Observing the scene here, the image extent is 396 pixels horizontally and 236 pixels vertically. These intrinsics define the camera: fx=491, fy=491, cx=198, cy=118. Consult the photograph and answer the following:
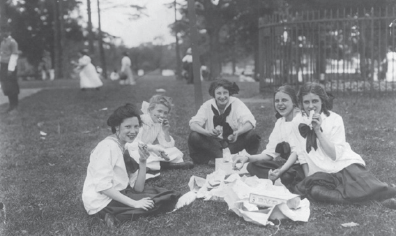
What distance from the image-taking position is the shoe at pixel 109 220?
3.84 metres

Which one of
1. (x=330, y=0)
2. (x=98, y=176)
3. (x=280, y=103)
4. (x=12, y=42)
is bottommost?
(x=98, y=176)

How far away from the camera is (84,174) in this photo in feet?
18.7

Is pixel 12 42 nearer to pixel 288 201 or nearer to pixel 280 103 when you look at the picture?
pixel 280 103

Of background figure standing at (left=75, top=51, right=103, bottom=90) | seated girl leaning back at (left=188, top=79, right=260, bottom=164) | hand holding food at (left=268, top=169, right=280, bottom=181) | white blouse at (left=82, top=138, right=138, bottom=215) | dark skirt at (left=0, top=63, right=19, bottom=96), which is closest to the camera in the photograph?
white blouse at (left=82, top=138, right=138, bottom=215)

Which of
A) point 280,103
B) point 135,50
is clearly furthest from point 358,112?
point 135,50

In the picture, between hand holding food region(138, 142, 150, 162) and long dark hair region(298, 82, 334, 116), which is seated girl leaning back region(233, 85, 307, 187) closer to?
long dark hair region(298, 82, 334, 116)

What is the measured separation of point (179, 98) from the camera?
1382 cm

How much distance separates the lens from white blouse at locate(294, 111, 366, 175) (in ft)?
14.5

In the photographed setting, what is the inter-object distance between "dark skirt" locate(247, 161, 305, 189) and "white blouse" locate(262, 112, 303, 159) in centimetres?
12

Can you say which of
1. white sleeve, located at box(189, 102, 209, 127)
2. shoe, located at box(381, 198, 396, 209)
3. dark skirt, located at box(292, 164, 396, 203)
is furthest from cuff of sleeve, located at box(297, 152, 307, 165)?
white sleeve, located at box(189, 102, 209, 127)

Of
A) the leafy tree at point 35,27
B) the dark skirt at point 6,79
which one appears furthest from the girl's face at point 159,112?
the leafy tree at point 35,27

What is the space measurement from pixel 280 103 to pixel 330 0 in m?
12.5

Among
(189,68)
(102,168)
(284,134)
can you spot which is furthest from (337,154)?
(189,68)

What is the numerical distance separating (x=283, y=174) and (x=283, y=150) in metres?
0.34
